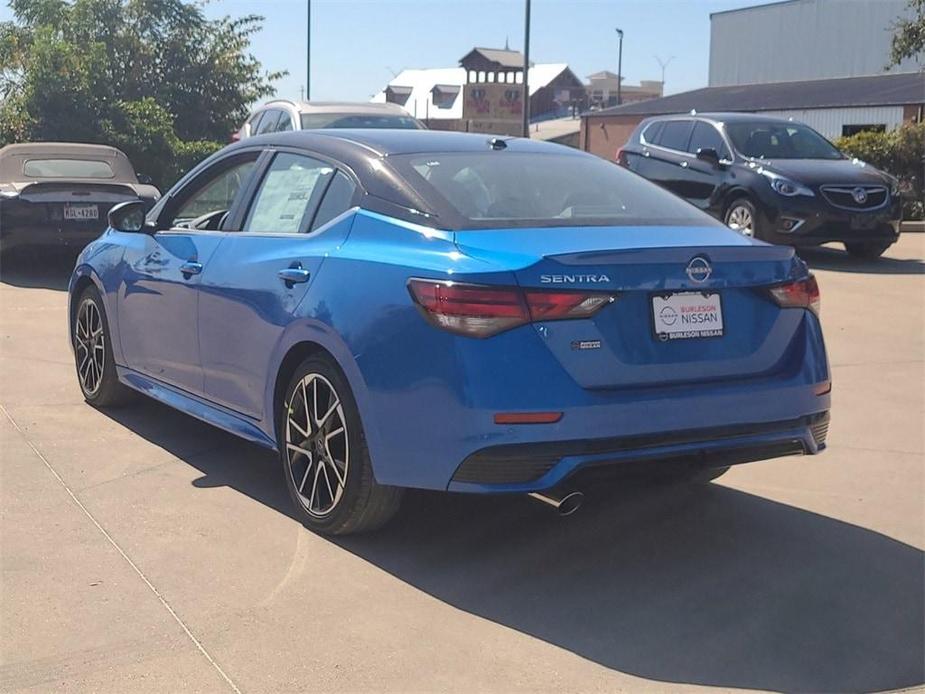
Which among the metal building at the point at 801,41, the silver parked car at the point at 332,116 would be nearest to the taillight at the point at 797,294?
the silver parked car at the point at 332,116

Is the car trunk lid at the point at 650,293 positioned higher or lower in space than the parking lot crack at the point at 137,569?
higher

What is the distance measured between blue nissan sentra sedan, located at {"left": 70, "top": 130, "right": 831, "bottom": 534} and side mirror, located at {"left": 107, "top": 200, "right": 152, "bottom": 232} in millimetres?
829

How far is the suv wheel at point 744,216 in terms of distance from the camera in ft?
42.0

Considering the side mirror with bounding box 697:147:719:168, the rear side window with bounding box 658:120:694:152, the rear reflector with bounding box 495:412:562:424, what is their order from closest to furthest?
the rear reflector with bounding box 495:412:562:424
the side mirror with bounding box 697:147:719:168
the rear side window with bounding box 658:120:694:152

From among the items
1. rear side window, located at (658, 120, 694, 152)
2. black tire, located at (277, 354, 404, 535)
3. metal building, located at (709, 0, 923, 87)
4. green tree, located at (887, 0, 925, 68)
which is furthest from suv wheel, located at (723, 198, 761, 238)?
metal building, located at (709, 0, 923, 87)

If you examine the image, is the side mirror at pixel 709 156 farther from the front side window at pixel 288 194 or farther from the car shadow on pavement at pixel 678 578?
the front side window at pixel 288 194

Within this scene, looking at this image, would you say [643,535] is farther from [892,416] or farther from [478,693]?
[892,416]

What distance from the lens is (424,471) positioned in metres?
4.15

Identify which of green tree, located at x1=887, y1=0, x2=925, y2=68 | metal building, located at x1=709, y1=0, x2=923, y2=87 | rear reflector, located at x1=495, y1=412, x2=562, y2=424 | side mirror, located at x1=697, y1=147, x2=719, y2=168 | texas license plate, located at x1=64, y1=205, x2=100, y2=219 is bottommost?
rear reflector, located at x1=495, y1=412, x2=562, y2=424

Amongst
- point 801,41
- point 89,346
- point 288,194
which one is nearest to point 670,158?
point 89,346

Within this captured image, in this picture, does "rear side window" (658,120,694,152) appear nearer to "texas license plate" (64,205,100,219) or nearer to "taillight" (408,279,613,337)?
"texas license plate" (64,205,100,219)

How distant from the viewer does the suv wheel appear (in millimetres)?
12789

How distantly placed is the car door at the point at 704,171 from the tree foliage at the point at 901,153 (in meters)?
7.40

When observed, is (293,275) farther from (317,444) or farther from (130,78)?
(130,78)
